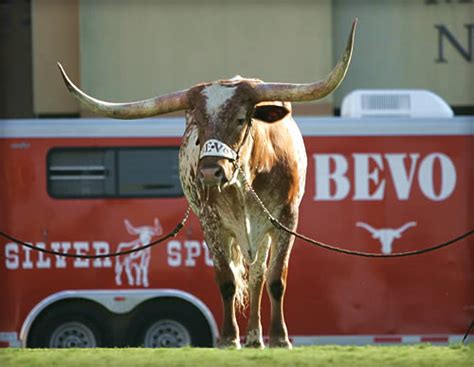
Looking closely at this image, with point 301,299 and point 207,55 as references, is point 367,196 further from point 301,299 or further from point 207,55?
point 207,55

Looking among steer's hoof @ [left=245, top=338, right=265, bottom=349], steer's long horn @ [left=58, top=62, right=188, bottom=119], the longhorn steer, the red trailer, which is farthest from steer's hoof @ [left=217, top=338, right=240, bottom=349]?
the red trailer

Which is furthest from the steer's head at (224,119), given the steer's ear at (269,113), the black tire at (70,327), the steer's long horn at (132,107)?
the black tire at (70,327)

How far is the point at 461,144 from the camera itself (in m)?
14.3

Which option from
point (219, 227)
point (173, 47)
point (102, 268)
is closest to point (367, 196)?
point (102, 268)

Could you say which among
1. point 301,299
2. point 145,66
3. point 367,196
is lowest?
point 301,299

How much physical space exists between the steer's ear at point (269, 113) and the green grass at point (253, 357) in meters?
1.47

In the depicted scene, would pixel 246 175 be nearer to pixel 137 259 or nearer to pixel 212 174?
pixel 212 174

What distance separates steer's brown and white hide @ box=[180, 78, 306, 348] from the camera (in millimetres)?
8641

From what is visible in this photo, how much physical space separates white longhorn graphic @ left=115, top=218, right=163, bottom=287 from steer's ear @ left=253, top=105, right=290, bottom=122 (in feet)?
17.6

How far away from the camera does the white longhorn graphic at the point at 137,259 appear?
1406 centimetres

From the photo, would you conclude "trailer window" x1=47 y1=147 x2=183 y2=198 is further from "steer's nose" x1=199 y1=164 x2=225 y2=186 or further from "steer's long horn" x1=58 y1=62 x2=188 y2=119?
"steer's nose" x1=199 y1=164 x2=225 y2=186

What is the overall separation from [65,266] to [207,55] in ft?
21.6

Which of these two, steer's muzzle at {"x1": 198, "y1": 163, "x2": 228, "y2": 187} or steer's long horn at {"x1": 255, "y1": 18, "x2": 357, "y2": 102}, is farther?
steer's long horn at {"x1": 255, "y1": 18, "x2": 357, "y2": 102}

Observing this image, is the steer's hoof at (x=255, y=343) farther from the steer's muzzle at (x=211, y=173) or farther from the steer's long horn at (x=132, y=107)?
the steer's long horn at (x=132, y=107)
